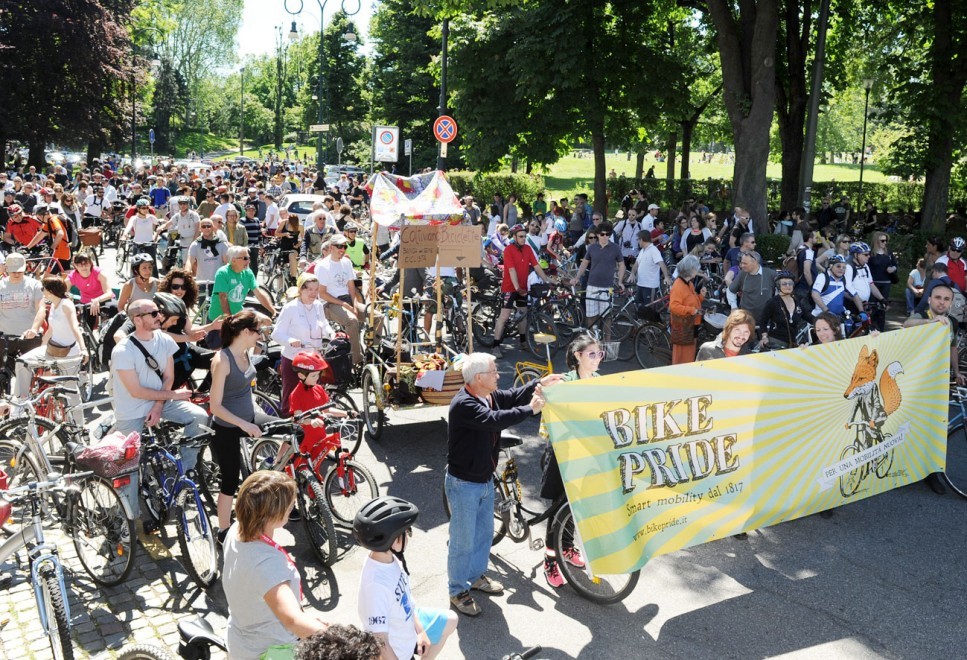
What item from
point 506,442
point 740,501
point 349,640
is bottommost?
point 740,501

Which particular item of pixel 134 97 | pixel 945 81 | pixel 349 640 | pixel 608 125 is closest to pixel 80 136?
pixel 134 97

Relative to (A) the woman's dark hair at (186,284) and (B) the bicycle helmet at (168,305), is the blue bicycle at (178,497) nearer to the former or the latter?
(B) the bicycle helmet at (168,305)

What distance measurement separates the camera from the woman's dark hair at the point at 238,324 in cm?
625

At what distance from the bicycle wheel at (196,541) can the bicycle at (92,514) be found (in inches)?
12.6

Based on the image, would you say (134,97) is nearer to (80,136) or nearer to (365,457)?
(80,136)

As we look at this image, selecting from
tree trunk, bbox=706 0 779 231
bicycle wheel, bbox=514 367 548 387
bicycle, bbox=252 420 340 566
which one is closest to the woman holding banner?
bicycle wheel, bbox=514 367 548 387

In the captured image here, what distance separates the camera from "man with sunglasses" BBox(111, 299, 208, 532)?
6.49 metres

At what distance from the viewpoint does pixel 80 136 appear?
4472cm

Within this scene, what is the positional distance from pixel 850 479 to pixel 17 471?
6497mm

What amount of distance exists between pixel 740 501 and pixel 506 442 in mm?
1702

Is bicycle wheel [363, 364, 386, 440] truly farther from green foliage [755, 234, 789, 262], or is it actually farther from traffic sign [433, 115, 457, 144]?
traffic sign [433, 115, 457, 144]

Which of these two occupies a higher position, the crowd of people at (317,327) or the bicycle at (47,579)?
the crowd of people at (317,327)

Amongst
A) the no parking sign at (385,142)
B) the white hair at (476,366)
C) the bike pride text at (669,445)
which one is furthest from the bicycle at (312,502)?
the no parking sign at (385,142)

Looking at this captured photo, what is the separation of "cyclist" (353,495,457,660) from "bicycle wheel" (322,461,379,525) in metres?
2.69
